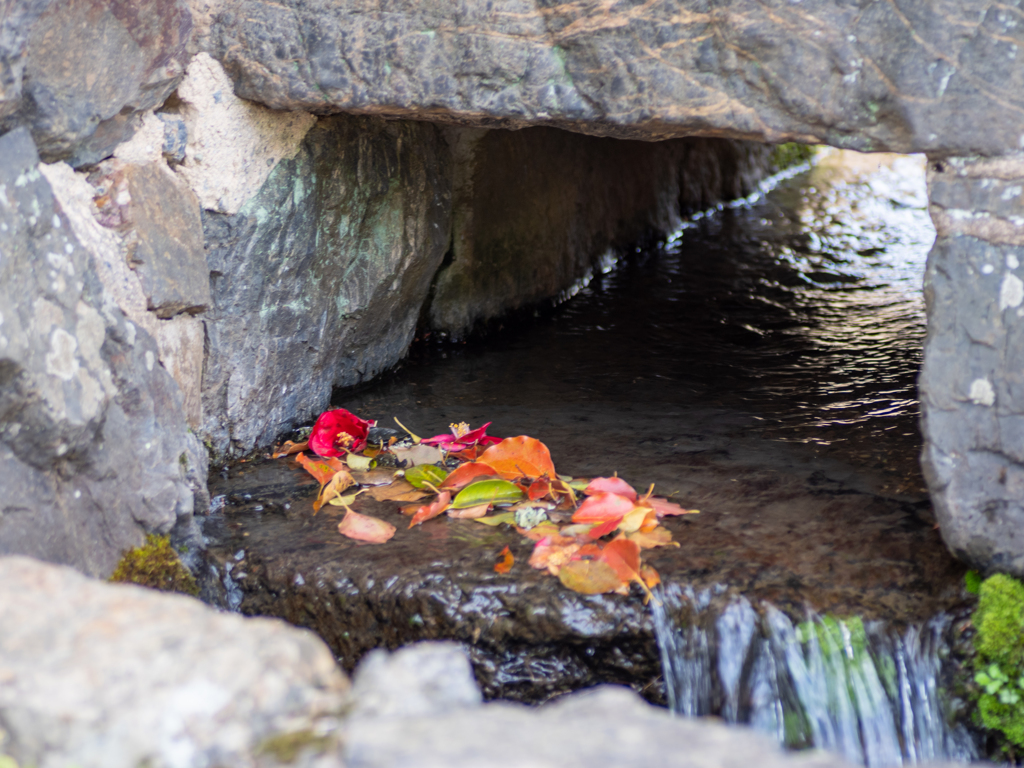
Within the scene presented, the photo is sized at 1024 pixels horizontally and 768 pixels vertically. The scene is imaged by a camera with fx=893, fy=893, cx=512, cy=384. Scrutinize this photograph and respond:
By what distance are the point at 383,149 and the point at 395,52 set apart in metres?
0.80

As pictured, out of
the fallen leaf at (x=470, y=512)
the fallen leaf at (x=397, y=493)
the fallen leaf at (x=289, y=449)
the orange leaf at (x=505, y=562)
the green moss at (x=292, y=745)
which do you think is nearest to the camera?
the green moss at (x=292, y=745)

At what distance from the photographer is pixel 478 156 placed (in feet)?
11.9

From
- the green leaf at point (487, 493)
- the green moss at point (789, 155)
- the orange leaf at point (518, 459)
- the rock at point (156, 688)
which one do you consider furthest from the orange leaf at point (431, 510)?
the green moss at point (789, 155)

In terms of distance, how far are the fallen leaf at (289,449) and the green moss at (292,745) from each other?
1626 mm

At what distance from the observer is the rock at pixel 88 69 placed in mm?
1592

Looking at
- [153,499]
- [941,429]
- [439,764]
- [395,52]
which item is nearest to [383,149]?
[395,52]

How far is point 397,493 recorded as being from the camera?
7.43 ft

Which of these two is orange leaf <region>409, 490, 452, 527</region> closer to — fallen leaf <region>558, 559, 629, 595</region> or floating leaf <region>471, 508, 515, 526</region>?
floating leaf <region>471, 508, 515, 526</region>

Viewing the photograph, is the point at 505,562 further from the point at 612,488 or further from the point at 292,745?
the point at 292,745

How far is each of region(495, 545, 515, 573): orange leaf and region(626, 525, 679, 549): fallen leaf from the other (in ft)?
0.85

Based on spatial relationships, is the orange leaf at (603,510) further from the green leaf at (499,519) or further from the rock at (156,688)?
the rock at (156,688)

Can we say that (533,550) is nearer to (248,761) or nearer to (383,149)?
(248,761)

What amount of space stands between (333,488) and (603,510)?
70cm

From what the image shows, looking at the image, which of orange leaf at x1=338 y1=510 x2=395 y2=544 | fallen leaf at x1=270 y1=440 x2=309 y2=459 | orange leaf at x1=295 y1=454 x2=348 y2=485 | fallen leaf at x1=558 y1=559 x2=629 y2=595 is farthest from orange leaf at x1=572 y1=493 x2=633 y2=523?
fallen leaf at x1=270 y1=440 x2=309 y2=459
